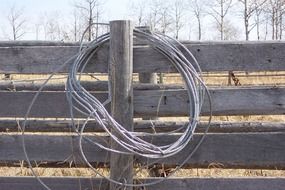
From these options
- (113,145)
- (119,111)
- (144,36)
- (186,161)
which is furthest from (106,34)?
(186,161)

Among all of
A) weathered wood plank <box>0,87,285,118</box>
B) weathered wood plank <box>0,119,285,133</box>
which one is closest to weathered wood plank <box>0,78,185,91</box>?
weathered wood plank <box>0,119,285,133</box>

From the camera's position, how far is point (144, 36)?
3.65 m

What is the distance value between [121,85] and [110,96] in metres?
0.12

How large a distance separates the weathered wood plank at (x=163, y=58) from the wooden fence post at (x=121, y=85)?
0.40 ft

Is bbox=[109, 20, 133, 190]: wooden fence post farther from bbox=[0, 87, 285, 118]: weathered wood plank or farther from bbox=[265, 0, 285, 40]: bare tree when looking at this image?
bbox=[265, 0, 285, 40]: bare tree

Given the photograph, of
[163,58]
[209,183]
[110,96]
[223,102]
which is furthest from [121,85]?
[209,183]

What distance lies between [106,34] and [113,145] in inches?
33.1

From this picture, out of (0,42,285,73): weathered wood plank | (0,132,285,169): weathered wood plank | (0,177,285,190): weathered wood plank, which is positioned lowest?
(0,177,285,190): weathered wood plank

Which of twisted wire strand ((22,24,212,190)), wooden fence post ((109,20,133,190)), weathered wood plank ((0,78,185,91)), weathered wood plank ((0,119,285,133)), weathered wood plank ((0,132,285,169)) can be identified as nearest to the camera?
twisted wire strand ((22,24,212,190))

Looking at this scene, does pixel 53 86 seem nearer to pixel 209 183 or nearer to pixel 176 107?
pixel 176 107

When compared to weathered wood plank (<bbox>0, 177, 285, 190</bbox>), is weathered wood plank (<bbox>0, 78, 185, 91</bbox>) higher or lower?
higher

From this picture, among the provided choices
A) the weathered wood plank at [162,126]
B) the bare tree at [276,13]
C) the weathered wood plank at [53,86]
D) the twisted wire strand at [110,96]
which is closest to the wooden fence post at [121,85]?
the twisted wire strand at [110,96]

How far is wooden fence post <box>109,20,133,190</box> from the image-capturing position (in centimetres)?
362

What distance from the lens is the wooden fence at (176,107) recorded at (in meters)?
3.70
